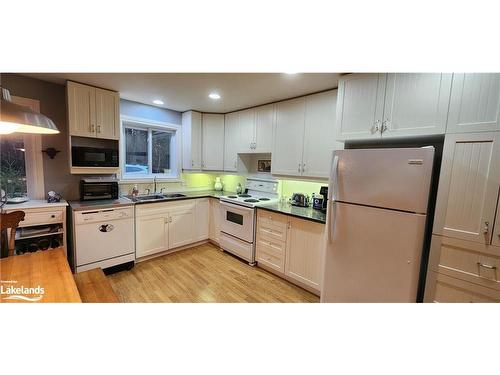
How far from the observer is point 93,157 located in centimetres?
251

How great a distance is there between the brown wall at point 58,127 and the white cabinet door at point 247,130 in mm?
2154

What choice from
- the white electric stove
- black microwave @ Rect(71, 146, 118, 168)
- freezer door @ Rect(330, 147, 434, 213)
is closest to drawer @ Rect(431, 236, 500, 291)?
freezer door @ Rect(330, 147, 434, 213)

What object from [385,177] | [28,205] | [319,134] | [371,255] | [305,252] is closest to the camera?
[385,177]

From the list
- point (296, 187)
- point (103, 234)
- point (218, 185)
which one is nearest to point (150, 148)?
point (218, 185)

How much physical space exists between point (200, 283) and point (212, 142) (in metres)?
2.15

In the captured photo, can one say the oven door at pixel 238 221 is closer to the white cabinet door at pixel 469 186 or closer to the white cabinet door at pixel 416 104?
the white cabinet door at pixel 416 104

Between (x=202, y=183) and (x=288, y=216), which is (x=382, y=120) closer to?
(x=288, y=216)

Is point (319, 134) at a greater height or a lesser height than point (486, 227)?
greater

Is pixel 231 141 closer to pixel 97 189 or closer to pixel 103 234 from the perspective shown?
pixel 97 189

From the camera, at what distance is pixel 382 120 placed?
164 centimetres

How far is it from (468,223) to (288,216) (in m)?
1.41

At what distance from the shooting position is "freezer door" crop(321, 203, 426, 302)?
4.62 feet

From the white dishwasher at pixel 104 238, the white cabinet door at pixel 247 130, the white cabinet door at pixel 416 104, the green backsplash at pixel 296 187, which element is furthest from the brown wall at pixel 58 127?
the white cabinet door at pixel 416 104

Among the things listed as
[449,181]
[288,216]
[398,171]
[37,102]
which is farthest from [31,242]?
[449,181]
